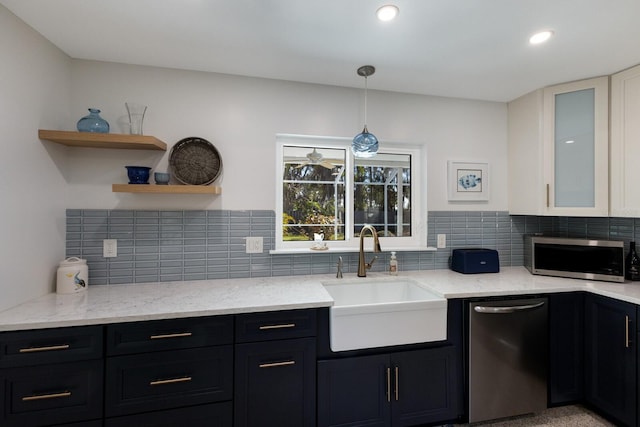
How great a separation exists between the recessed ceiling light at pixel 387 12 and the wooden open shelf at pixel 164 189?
1329mm

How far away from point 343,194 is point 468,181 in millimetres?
1073

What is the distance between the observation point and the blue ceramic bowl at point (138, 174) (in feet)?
5.86

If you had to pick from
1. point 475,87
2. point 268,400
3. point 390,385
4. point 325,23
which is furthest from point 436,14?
point 268,400

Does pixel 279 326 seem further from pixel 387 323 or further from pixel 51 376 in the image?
pixel 51 376

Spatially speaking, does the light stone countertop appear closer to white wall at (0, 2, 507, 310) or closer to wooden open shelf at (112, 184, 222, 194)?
white wall at (0, 2, 507, 310)

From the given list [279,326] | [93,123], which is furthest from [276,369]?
[93,123]

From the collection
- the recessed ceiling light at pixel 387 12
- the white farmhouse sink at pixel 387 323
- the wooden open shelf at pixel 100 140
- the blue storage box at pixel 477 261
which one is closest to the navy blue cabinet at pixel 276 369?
the white farmhouse sink at pixel 387 323

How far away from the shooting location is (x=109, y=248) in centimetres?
187

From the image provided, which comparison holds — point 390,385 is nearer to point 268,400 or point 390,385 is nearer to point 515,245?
point 268,400

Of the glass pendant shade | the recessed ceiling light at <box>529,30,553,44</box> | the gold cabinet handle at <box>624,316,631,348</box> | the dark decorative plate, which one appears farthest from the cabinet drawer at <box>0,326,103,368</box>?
the gold cabinet handle at <box>624,316,631,348</box>

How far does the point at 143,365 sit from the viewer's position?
1.35 m

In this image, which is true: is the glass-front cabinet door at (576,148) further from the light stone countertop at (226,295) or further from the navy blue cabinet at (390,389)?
the navy blue cabinet at (390,389)

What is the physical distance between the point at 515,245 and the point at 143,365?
9.24 ft

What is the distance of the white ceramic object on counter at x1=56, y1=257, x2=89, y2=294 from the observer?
166 centimetres
